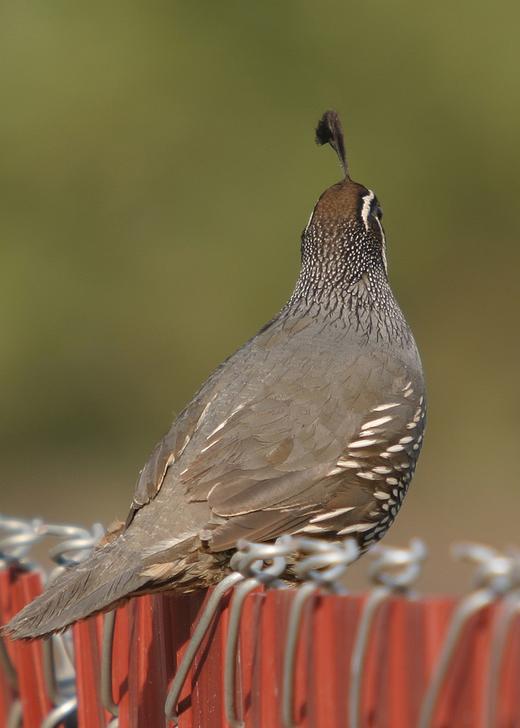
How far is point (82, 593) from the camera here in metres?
2.92

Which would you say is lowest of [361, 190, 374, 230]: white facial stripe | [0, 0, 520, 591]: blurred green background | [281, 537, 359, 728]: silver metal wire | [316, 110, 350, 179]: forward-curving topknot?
[281, 537, 359, 728]: silver metal wire

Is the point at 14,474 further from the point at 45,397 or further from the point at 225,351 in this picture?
the point at 225,351

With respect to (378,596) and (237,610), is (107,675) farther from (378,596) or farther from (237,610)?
(378,596)

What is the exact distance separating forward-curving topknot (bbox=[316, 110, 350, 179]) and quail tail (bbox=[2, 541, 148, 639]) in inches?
90.6

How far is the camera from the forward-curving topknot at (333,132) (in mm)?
5078

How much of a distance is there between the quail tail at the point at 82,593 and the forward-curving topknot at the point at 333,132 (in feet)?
7.55

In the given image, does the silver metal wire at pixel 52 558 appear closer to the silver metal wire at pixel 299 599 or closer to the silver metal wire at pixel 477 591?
the silver metal wire at pixel 299 599

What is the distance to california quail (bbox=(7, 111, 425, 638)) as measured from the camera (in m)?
3.41

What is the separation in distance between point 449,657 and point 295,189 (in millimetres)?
11894

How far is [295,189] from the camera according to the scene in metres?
13.4

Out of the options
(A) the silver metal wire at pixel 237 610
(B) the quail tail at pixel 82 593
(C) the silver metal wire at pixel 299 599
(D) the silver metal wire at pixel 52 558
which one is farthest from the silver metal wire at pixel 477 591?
(D) the silver metal wire at pixel 52 558

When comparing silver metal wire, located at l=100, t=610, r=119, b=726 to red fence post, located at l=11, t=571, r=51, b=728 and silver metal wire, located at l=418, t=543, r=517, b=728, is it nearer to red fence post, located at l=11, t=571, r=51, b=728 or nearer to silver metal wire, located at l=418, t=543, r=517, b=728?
red fence post, located at l=11, t=571, r=51, b=728

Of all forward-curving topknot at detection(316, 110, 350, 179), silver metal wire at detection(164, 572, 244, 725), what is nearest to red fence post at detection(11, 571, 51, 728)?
silver metal wire at detection(164, 572, 244, 725)

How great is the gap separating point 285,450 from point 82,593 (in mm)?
1026
